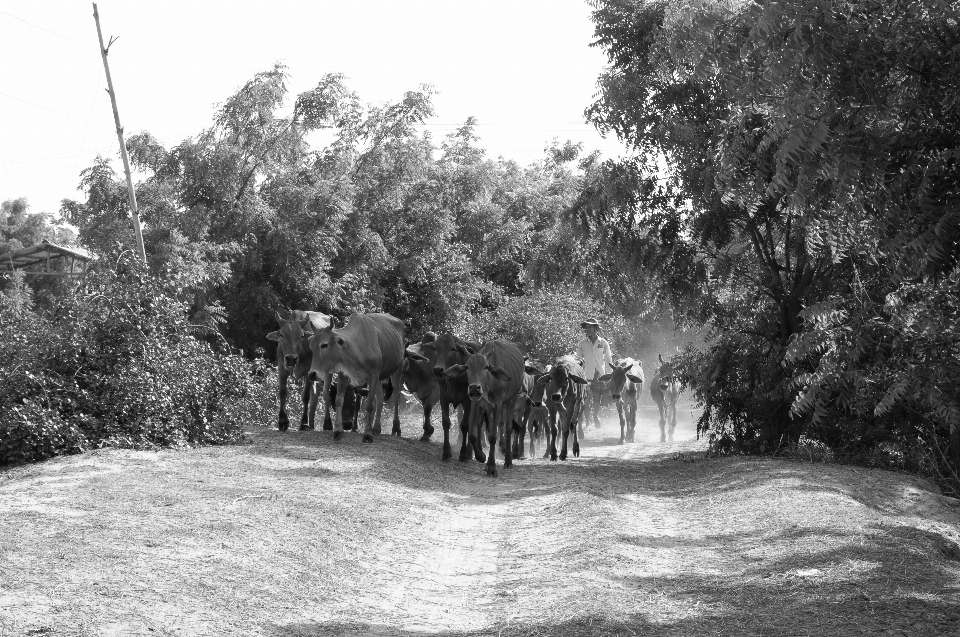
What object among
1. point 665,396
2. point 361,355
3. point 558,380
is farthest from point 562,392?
point 665,396

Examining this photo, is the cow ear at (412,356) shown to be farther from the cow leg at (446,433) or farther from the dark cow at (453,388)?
the cow leg at (446,433)

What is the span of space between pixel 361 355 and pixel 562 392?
378cm

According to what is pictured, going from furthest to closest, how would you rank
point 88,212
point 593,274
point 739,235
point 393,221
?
point 393,221
point 88,212
point 593,274
point 739,235

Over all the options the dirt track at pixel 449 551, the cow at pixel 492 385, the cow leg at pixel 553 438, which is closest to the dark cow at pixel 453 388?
the cow at pixel 492 385

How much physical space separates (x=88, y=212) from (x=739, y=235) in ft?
47.2

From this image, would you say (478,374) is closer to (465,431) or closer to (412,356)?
(465,431)

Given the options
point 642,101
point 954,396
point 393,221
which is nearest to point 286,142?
point 393,221

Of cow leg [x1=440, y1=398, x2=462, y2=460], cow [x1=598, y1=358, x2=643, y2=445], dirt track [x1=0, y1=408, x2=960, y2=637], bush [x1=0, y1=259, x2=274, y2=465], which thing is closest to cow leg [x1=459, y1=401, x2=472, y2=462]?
cow leg [x1=440, y1=398, x2=462, y2=460]

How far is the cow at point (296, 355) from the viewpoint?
57.0ft

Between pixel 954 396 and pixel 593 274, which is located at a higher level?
pixel 593 274

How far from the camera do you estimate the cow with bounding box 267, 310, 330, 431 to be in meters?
17.4

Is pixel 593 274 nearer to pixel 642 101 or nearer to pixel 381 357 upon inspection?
pixel 642 101

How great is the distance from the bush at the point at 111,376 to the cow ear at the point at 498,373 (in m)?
4.21

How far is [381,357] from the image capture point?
17328 mm
